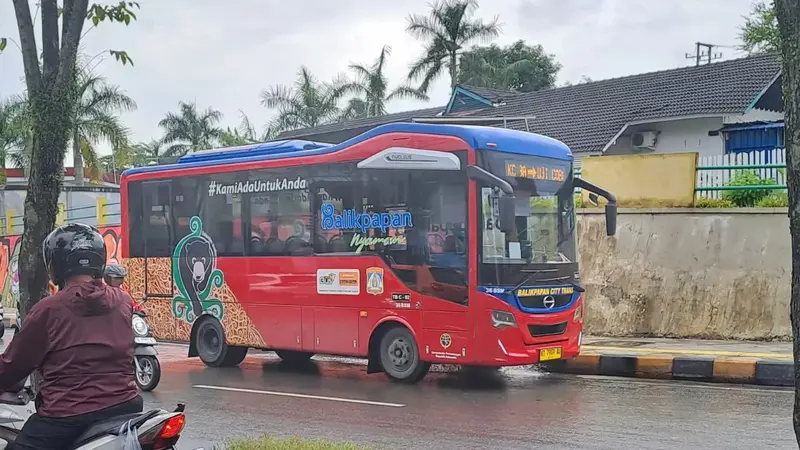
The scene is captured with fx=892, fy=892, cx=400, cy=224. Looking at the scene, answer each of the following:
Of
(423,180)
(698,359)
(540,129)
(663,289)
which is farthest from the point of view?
(540,129)

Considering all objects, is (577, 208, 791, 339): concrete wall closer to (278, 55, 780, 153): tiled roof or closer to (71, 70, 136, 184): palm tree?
(278, 55, 780, 153): tiled roof

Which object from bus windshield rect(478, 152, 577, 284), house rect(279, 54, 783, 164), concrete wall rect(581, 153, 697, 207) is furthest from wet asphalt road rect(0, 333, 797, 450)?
house rect(279, 54, 783, 164)

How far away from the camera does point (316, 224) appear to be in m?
11.9

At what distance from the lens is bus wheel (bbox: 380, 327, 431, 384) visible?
11.1 metres

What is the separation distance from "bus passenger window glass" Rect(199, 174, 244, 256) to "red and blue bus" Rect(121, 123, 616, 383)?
23 mm

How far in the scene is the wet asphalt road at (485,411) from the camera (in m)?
7.76

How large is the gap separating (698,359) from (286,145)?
20.6 ft

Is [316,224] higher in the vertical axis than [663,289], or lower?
higher

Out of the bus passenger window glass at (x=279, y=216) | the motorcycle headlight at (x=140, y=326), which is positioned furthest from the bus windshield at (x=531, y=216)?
the motorcycle headlight at (x=140, y=326)

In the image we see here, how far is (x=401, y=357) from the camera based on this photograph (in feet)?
36.8

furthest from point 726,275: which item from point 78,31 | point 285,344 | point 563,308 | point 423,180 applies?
point 78,31

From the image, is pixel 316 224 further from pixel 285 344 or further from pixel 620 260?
pixel 620 260

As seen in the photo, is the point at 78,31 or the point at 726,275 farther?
the point at 726,275

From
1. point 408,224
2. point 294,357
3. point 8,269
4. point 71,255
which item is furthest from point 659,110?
point 71,255
